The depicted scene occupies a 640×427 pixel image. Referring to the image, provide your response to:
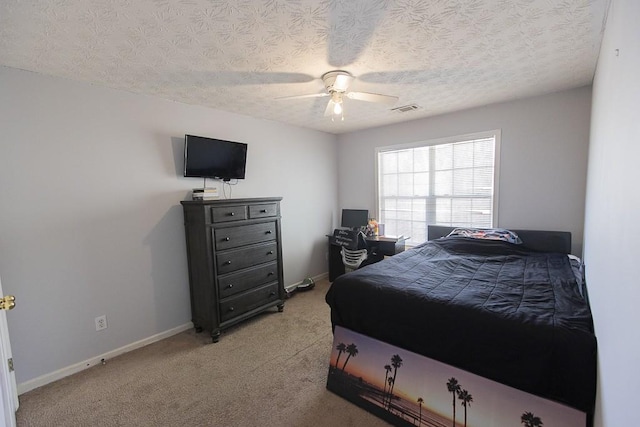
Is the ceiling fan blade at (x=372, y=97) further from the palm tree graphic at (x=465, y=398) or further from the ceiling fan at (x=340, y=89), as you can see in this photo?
the palm tree graphic at (x=465, y=398)

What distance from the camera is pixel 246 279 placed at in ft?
9.77

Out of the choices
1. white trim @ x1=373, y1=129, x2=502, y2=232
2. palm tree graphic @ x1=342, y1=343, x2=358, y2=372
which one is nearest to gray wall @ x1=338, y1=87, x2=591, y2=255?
white trim @ x1=373, y1=129, x2=502, y2=232

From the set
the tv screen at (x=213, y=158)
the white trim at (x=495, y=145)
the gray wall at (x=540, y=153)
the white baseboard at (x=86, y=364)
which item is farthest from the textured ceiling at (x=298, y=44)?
the white baseboard at (x=86, y=364)

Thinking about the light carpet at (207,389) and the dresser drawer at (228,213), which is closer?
the light carpet at (207,389)

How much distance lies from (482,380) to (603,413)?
55 cm

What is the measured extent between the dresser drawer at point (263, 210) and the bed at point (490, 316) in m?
1.35

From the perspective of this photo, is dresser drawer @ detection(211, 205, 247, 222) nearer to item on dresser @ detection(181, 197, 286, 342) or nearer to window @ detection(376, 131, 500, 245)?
item on dresser @ detection(181, 197, 286, 342)

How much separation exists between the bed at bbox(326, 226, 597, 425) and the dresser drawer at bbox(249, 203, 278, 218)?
53.2 inches

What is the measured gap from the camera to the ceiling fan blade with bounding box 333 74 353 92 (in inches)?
85.5

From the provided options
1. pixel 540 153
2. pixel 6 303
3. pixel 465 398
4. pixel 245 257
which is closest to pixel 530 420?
pixel 465 398

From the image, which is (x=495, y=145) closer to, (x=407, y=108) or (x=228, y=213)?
(x=407, y=108)

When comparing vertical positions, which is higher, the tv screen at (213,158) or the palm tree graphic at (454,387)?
the tv screen at (213,158)

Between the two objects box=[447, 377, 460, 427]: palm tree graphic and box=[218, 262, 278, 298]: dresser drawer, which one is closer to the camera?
box=[447, 377, 460, 427]: palm tree graphic

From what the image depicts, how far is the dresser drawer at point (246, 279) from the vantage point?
2783 mm
